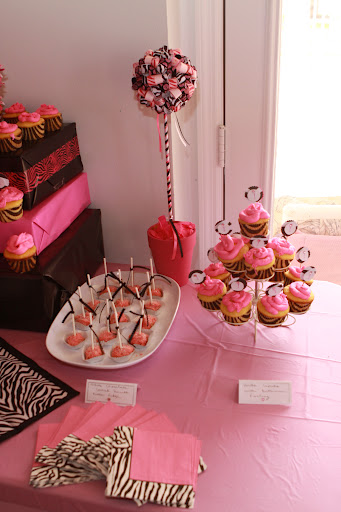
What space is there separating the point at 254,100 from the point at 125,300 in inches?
33.8

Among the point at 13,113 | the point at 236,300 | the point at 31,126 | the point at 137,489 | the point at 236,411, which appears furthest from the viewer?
the point at 13,113

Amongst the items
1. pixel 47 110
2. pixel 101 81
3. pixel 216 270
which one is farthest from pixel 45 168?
pixel 216 270

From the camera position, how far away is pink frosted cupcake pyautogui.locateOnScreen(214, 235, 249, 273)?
1.31 meters

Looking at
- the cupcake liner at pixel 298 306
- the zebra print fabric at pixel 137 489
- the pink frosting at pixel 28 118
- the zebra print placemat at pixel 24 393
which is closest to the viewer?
the zebra print fabric at pixel 137 489

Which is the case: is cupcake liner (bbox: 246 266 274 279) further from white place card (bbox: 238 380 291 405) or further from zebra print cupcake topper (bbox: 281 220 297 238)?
white place card (bbox: 238 380 291 405)

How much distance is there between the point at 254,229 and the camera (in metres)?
1.30

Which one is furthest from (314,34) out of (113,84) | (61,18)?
(61,18)

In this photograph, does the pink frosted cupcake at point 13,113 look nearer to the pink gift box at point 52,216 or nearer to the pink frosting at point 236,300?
the pink gift box at point 52,216

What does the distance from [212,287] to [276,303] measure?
0.58 ft

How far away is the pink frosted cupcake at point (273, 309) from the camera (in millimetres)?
1315

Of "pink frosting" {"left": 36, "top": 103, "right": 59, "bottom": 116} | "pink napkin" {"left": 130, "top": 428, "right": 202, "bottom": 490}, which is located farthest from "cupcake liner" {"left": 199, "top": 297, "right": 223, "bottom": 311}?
"pink frosting" {"left": 36, "top": 103, "right": 59, "bottom": 116}

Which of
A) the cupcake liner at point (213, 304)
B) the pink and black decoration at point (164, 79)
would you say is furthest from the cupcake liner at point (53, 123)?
the cupcake liner at point (213, 304)

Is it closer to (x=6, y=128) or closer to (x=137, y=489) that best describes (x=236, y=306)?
(x=137, y=489)

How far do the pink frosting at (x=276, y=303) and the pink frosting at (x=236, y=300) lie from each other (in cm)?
5
